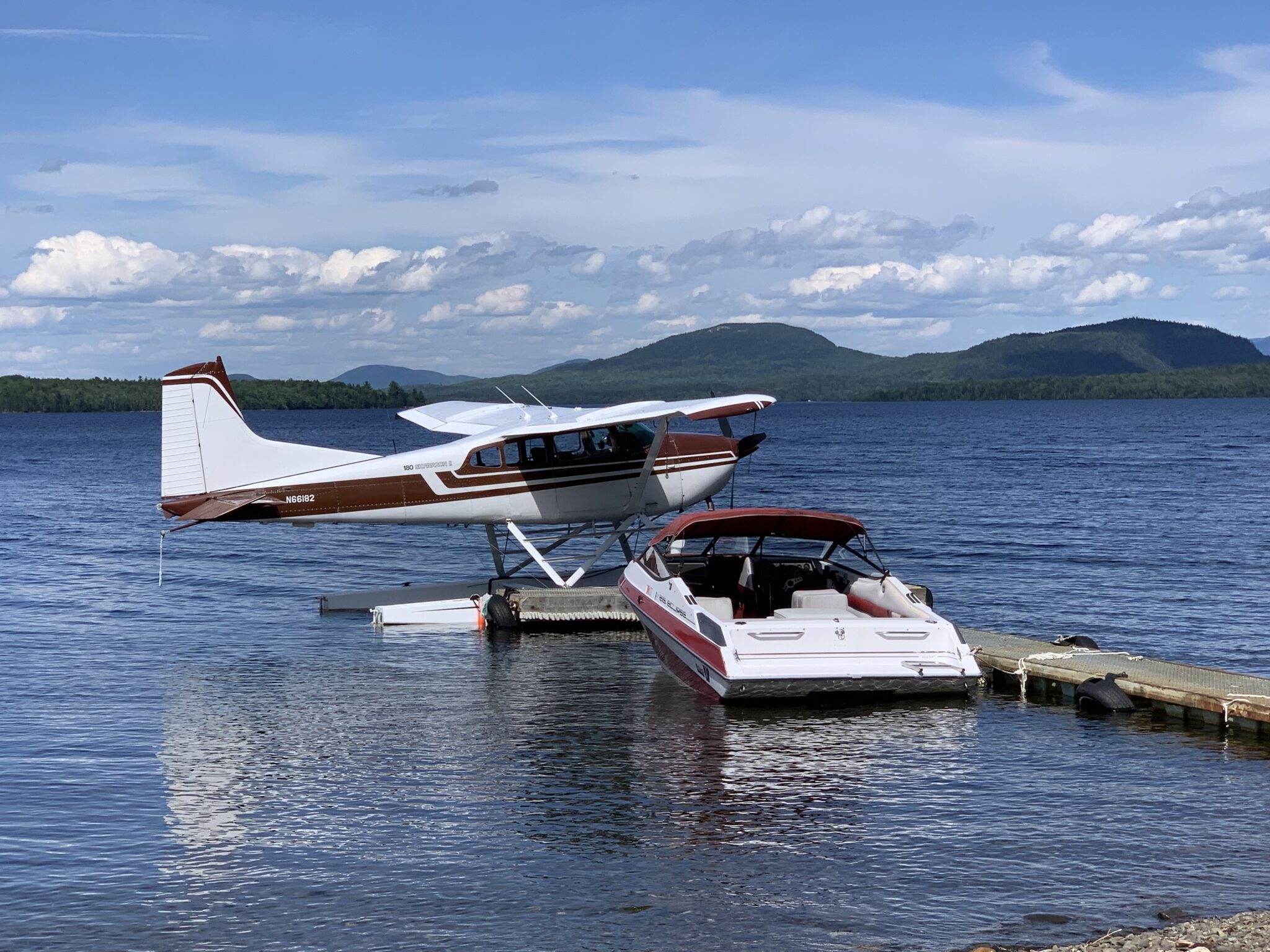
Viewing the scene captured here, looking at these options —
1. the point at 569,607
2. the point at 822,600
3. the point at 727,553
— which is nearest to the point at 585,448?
the point at 569,607

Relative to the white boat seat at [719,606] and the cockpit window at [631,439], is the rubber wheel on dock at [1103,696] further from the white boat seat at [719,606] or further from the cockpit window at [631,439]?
the cockpit window at [631,439]

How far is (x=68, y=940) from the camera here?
7.38 metres

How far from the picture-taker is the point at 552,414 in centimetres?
2153

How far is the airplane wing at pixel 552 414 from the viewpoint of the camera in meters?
18.7

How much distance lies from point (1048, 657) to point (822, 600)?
99.2 inches

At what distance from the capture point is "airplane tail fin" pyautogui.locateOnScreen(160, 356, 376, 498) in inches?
729

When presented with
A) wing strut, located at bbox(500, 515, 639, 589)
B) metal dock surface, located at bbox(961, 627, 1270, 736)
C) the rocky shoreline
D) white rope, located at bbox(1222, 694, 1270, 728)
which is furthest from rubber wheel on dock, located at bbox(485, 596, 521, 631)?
the rocky shoreline

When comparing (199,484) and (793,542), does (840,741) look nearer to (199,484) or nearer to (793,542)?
(199,484)

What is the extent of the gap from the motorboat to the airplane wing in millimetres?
2577

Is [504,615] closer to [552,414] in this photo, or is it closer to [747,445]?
[552,414]

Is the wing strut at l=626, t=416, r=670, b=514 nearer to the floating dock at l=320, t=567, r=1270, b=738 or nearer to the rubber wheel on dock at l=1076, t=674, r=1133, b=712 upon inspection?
the floating dock at l=320, t=567, r=1270, b=738

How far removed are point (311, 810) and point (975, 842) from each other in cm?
485

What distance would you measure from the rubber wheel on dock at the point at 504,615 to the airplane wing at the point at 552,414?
2479 millimetres

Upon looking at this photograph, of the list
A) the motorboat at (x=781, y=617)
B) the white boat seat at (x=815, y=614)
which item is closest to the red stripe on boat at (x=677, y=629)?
the motorboat at (x=781, y=617)
